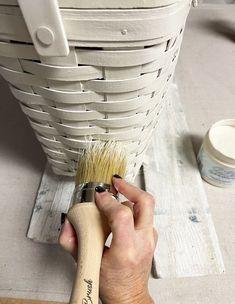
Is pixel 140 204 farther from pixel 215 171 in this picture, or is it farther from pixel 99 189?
pixel 215 171

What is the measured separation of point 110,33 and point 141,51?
1.0 inches

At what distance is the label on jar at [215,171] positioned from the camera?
1.14 feet

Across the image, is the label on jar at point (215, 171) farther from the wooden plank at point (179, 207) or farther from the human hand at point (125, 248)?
the human hand at point (125, 248)

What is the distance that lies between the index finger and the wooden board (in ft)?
0.32

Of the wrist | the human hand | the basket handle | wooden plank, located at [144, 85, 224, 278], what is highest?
the basket handle

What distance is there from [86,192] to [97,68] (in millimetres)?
100

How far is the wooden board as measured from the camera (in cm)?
32

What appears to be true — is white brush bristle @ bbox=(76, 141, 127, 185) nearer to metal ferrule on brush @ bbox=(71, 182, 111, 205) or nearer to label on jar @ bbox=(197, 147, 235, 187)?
metal ferrule on brush @ bbox=(71, 182, 111, 205)

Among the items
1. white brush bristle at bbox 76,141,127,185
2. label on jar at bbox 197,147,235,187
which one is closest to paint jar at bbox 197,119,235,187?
label on jar at bbox 197,147,235,187

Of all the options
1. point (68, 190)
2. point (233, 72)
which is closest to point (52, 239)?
point (68, 190)

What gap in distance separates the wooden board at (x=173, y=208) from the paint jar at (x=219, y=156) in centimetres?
2

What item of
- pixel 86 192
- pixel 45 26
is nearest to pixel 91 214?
pixel 86 192

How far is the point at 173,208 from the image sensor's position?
0.36 meters

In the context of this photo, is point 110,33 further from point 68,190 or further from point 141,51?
point 68,190
